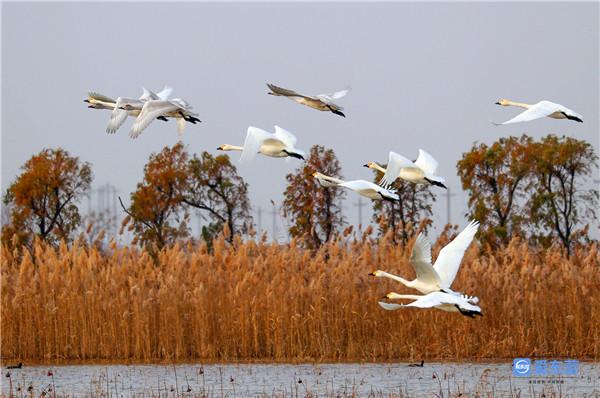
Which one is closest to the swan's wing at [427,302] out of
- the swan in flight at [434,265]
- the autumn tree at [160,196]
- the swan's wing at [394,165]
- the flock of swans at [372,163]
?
the swan in flight at [434,265]

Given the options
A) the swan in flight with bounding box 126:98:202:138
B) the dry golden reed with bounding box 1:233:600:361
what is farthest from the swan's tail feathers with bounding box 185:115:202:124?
the dry golden reed with bounding box 1:233:600:361

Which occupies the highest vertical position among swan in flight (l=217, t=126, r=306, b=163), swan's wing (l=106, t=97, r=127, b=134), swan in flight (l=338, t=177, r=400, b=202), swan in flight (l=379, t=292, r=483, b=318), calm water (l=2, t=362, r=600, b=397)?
swan's wing (l=106, t=97, r=127, b=134)

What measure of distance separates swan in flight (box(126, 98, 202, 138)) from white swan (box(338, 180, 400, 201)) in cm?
168

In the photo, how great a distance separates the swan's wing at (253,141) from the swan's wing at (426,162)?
5.30ft

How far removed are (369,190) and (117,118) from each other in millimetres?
2743

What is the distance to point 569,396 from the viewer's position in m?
13.2

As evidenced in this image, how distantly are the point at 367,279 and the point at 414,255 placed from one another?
5969 mm

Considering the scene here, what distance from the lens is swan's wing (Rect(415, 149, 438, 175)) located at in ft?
43.4

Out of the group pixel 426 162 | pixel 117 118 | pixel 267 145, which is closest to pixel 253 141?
pixel 267 145

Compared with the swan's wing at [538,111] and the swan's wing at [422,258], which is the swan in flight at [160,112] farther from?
the swan's wing at [538,111]

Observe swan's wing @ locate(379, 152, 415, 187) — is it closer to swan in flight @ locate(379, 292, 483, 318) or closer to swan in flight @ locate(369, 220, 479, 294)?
swan in flight @ locate(369, 220, 479, 294)

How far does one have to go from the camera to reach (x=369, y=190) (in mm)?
12562

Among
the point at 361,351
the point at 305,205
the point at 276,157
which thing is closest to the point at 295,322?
the point at 361,351

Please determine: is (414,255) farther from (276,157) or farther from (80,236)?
(80,236)
